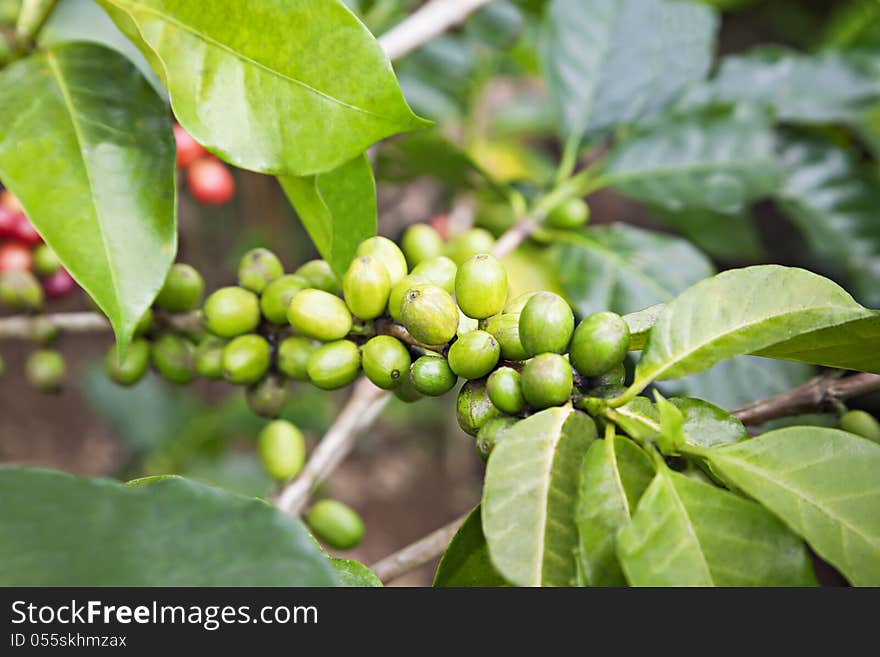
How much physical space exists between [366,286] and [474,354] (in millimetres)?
144

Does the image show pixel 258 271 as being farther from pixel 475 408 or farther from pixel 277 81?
pixel 475 408

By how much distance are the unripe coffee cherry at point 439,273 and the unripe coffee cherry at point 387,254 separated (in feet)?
0.06

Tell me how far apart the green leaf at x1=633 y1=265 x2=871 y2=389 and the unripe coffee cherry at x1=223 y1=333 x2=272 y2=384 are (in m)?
0.47

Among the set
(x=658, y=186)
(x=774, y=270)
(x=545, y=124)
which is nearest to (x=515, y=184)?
(x=658, y=186)

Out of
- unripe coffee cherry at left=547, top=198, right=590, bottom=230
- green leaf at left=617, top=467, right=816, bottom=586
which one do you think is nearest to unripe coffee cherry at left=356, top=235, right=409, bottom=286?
green leaf at left=617, top=467, right=816, bottom=586

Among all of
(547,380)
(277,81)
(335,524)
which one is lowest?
(335,524)

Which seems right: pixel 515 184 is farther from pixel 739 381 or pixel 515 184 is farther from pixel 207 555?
pixel 207 555

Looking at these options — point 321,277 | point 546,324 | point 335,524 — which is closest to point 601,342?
point 546,324

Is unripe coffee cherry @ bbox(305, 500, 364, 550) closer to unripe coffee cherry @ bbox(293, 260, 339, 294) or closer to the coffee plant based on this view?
the coffee plant

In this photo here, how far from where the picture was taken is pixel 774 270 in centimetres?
66

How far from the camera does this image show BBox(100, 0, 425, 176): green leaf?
0.75 metres

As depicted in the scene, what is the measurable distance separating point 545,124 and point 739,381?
165 centimetres

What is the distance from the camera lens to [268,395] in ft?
3.18

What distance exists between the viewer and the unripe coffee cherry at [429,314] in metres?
0.69
